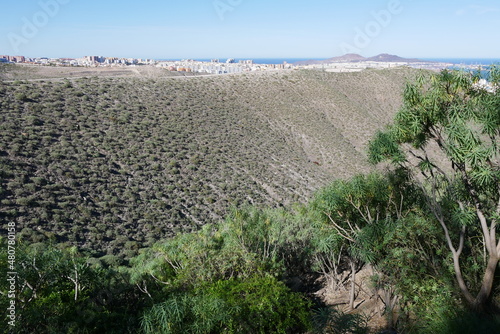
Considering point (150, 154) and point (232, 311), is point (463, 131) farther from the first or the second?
point (150, 154)

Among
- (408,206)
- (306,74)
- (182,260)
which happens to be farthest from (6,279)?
(306,74)

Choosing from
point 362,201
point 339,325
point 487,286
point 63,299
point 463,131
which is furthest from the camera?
point 362,201

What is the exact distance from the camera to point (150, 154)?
84.7 ft

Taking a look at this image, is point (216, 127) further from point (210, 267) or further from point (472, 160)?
point (472, 160)

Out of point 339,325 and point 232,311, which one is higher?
point 339,325

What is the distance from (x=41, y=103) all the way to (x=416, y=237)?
93.1 ft

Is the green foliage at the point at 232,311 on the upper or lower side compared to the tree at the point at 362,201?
lower

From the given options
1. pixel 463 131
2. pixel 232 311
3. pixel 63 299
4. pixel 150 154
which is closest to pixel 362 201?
pixel 463 131

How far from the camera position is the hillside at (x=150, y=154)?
59.5 feet

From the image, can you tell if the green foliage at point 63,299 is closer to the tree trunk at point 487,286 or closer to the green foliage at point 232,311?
the green foliage at point 232,311

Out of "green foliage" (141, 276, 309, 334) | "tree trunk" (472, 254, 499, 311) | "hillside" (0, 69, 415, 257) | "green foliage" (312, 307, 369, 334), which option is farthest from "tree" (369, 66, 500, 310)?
"green foliage" (141, 276, 309, 334)

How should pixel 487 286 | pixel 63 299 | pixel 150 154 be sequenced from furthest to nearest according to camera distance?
1. pixel 150 154
2. pixel 63 299
3. pixel 487 286

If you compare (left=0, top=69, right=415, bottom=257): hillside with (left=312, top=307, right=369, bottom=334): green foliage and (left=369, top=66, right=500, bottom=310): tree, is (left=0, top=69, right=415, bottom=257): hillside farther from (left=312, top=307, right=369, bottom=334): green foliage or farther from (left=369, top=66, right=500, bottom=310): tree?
(left=312, top=307, right=369, bottom=334): green foliage

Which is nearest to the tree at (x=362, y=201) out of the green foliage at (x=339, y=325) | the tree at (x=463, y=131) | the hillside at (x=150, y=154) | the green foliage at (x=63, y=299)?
the hillside at (x=150, y=154)
